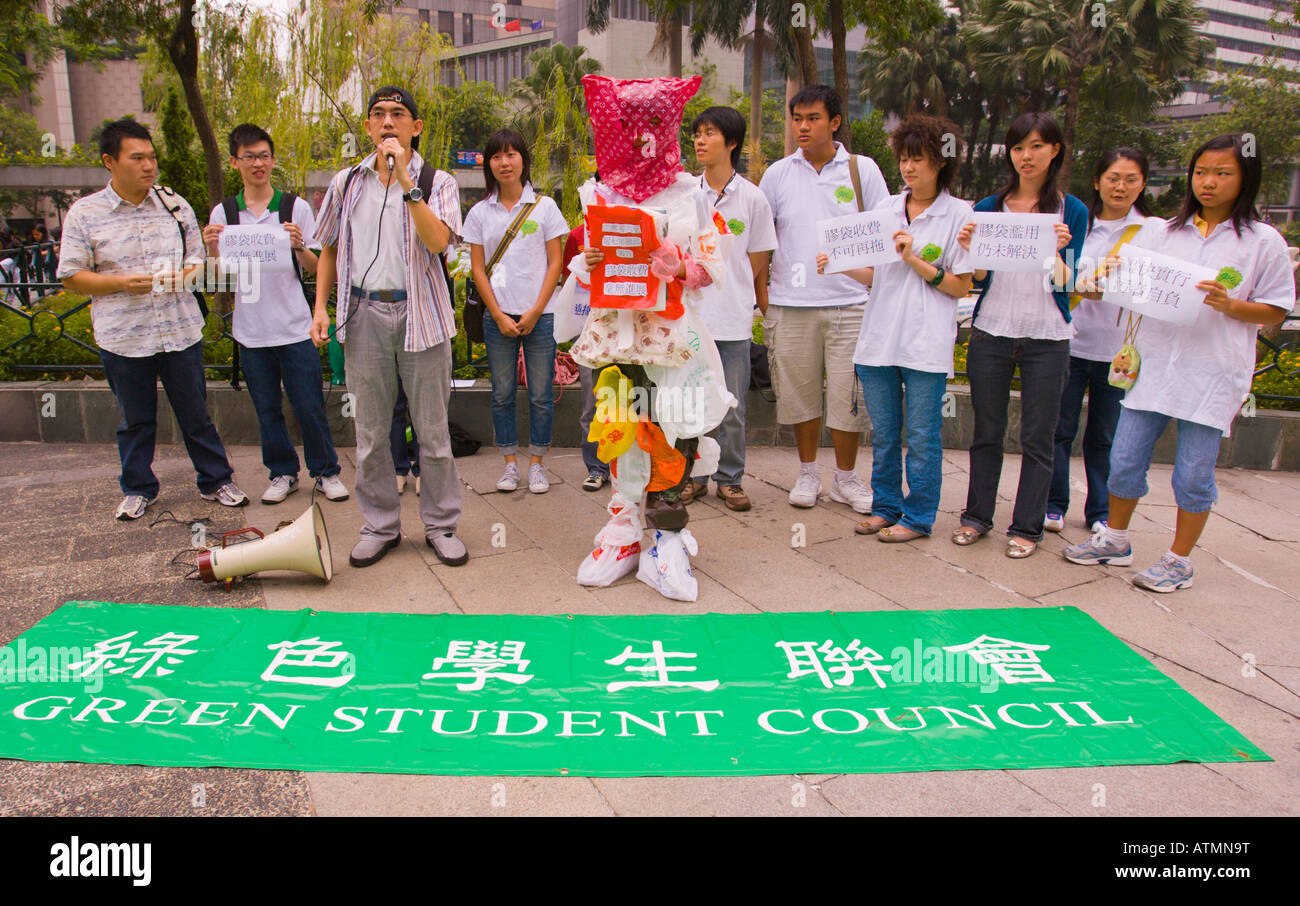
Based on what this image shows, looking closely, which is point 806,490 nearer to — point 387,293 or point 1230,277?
point 1230,277

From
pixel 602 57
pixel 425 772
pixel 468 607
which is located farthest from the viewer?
pixel 602 57

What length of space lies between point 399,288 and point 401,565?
4.26ft

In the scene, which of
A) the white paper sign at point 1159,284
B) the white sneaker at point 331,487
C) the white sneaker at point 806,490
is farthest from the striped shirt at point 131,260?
the white paper sign at point 1159,284

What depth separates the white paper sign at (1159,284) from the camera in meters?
3.91

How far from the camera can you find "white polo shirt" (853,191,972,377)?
450 cm

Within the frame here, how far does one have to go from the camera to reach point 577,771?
2730mm

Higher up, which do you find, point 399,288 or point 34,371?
point 399,288

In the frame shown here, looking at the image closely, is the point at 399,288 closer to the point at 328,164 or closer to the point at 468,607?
the point at 468,607

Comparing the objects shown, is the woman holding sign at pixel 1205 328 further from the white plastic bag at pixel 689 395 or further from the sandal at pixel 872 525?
the white plastic bag at pixel 689 395

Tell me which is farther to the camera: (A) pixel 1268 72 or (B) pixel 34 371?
(A) pixel 1268 72

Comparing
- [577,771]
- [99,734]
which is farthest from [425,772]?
[99,734]

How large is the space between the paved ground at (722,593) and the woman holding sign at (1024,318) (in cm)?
27

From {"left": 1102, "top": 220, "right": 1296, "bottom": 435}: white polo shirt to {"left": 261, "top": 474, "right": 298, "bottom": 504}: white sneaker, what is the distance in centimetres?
452

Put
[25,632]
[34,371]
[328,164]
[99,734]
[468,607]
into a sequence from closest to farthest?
[99,734]
[25,632]
[468,607]
[34,371]
[328,164]
